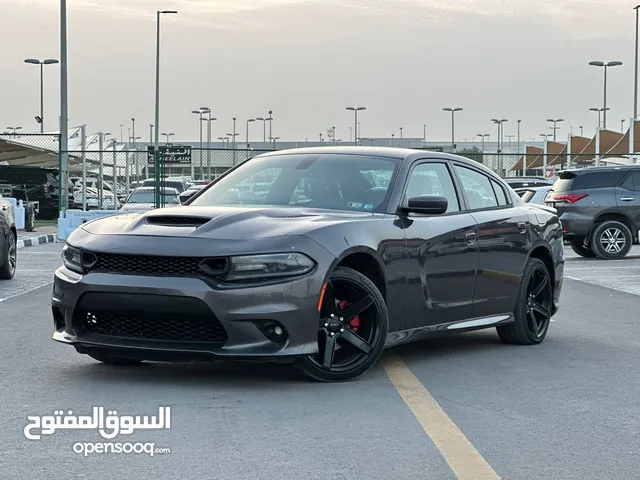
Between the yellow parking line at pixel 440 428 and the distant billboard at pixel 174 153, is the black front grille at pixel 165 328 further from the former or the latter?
the distant billboard at pixel 174 153

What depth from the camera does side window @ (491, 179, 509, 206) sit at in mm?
9375

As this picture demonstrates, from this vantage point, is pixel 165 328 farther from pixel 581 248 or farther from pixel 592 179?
pixel 581 248

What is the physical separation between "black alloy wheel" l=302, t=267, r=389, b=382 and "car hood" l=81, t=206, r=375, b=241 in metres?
0.39

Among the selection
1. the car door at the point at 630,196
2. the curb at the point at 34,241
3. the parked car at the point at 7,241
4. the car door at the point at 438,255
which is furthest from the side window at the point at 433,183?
the curb at the point at 34,241

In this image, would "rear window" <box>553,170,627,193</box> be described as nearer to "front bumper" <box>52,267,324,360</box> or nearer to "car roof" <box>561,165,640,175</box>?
"car roof" <box>561,165,640,175</box>

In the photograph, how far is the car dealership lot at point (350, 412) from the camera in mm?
5156

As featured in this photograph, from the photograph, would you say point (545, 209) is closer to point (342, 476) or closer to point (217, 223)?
point (217, 223)

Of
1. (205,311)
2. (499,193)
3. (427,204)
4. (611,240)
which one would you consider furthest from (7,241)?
(611,240)

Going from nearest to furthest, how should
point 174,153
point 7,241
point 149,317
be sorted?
point 149,317 < point 7,241 < point 174,153

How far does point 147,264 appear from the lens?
691 centimetres

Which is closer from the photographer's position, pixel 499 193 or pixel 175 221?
pixel 175 221

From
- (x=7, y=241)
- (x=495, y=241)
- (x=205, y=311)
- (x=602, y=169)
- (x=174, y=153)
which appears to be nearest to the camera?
(x=205, y=311)

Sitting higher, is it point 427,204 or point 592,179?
point 427,204

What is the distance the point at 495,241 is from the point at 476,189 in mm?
447
